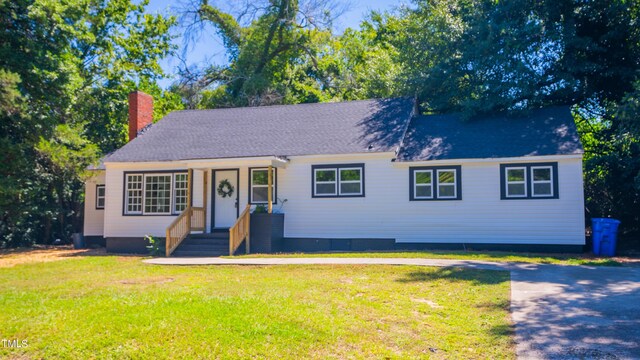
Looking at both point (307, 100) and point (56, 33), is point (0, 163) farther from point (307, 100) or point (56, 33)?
point (307, 100)

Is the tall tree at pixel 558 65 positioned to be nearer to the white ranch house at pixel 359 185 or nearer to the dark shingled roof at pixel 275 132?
the white ranch house at pixel 359 185

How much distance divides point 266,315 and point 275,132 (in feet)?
41.2

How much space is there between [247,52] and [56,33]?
17.0m

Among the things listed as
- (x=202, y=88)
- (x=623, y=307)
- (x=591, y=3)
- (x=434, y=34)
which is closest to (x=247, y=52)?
(x=202, y=88)

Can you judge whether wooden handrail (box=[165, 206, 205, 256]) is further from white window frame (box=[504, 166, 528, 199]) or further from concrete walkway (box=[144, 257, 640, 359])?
white window frame (box=[504, 166, 528, 199])

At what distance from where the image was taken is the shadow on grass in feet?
32.8

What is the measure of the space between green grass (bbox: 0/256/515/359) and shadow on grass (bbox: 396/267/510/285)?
0.02 m

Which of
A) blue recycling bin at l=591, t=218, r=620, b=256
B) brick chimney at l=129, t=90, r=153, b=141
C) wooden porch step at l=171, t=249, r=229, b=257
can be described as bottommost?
wooden porch step at l=171, t=249, r=229, b=257

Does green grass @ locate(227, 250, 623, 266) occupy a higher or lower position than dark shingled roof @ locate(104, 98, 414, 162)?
lower

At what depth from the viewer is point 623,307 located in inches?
307

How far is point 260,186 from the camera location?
17531 mm

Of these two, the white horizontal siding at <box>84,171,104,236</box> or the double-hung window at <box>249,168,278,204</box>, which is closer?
the double-hung window at <box>249,168,278,204</box>

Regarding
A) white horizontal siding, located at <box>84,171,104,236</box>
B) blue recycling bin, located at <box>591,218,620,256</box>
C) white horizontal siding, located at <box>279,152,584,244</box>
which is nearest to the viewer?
blue recycling bin, located at <box>591,218,620,256</box>

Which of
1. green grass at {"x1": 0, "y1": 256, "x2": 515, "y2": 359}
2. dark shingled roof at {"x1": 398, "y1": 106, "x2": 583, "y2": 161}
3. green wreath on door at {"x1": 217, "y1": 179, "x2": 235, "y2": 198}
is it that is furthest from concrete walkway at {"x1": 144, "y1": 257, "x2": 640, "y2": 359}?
green wreath on door at {"x1": 217, "y1": 179, "x2": 235, "y2": 198}
